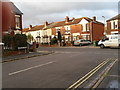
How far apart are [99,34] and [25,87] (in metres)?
40.4

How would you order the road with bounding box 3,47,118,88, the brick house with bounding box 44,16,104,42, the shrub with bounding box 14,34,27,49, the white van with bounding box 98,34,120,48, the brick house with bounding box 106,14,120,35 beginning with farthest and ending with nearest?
the brick house with bounding box 44,16,104,42 → the brick house with bounding box 106,14,120,35 → the white van with bounding box 98,34,120,48 → the shrub with bounding box 14,34,27,49 → the road with bounding box 3,47,118,88

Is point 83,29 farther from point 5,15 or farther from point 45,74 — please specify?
point 5,15

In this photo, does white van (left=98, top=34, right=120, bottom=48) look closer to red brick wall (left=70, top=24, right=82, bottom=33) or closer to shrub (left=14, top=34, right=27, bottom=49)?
shrub (left=14, top=34, right=27, bottom=49)

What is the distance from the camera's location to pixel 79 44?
3341cm

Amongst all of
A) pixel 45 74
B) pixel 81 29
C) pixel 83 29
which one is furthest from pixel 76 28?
pixel 45 74

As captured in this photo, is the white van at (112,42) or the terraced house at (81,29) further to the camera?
the terraced house at (81,29)

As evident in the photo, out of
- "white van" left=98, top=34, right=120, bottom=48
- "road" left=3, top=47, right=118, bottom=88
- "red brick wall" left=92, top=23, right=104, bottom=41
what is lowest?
"road" left=3, top=47, right=118, bottom=88

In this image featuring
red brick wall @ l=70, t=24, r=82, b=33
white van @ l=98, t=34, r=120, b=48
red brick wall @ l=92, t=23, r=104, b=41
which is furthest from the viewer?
red brick wall @ l=70, t=24, r=82, b=33

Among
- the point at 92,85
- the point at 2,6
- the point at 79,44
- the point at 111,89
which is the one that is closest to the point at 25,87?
the point at 92,85

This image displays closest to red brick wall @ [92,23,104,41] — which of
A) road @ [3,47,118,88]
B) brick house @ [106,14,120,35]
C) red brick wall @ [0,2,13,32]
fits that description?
brick house @ [106,14,120,35]

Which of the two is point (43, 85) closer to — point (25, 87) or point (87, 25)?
point (25, 87)

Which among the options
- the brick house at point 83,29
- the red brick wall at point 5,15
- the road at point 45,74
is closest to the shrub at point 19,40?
the road at point 45,74

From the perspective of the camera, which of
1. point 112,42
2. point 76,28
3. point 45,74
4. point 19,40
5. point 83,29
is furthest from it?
point 76,28

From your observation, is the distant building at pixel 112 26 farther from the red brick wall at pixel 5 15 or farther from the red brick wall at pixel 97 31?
the red brick wall at pixel 5 15
